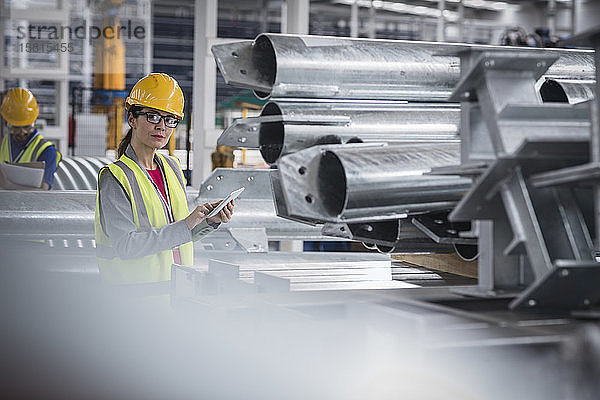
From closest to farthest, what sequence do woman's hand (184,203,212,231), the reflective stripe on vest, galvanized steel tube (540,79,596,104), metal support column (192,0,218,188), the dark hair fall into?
galvanized steel tube (540,79,596,104), woman's hand (184,203,212,231), the reflective stripe on vest, the dark hair, metal support column (192,0,218,188)

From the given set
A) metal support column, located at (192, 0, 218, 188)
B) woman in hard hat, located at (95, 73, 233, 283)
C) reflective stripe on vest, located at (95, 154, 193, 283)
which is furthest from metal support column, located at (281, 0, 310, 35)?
reflective stripe on vest, located at (95, 154, 193, 283)

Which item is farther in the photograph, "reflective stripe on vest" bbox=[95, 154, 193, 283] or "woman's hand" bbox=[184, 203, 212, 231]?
"reflective stripe on vest" bbox=[95, 154, 193, 283]

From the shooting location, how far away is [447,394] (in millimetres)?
841

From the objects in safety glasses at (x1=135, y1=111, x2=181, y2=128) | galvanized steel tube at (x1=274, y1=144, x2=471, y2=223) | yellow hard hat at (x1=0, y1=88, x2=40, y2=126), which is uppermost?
yellow hard hat at (x1=0, y1=88, x2=40, y2=126)

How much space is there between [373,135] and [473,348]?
0.70m

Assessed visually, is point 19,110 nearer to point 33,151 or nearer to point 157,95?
point 33,151

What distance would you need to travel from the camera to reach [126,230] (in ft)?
7.07

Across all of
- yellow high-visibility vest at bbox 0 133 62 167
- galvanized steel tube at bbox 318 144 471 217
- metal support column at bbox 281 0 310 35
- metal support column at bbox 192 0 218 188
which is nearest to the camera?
galvanized steel tube at bbox 318 144 471 217

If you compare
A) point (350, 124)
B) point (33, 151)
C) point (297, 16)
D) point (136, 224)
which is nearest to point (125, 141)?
point (136, 224)

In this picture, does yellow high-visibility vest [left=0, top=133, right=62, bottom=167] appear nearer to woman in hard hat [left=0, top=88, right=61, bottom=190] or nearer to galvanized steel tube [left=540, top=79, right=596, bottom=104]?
woman in hard hat [left=0, top=88, right=61, bottom=190]

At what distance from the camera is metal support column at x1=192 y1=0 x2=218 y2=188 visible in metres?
4.81

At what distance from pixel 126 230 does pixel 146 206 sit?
110mm

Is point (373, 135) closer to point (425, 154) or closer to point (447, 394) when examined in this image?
point (425, 154)

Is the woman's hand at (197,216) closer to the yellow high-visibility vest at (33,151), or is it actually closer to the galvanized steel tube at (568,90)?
the galvanized steel tube at (568,90)
